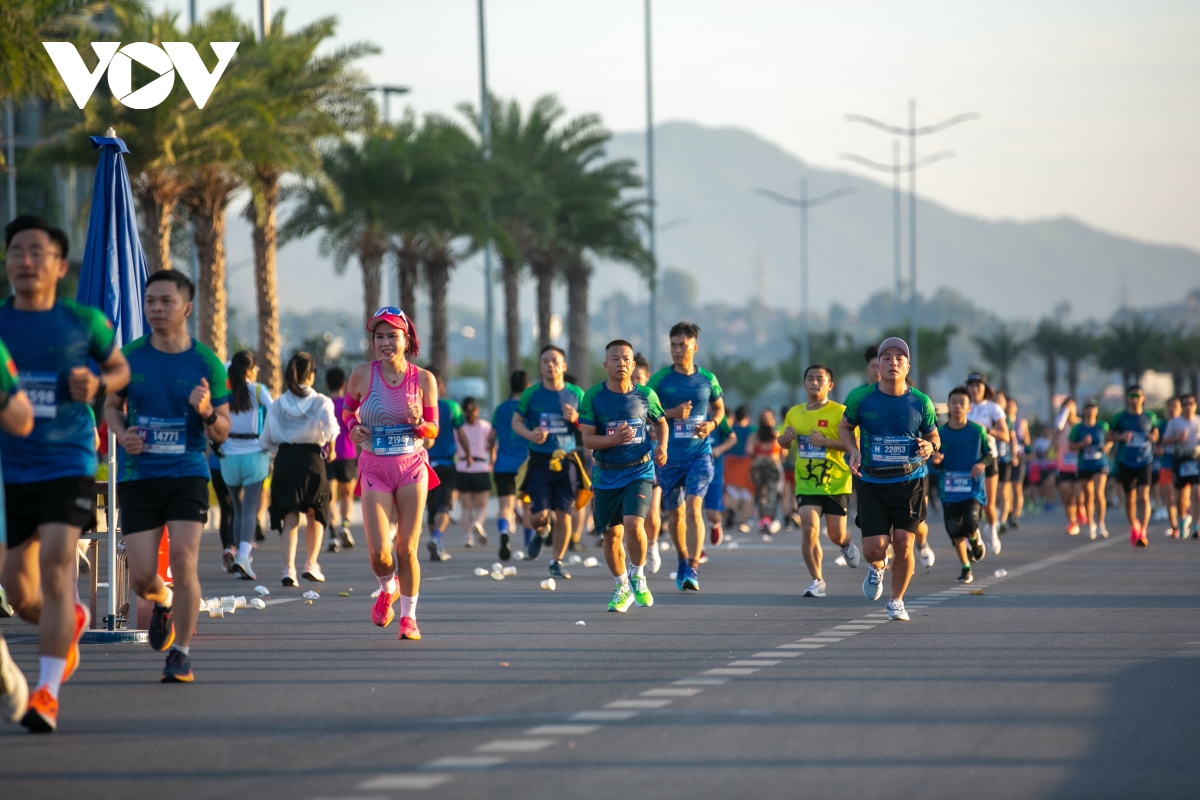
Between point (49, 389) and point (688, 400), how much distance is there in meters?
8.59

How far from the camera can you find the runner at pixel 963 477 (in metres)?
18.5

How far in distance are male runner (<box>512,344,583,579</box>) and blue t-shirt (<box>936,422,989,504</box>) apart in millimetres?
3839

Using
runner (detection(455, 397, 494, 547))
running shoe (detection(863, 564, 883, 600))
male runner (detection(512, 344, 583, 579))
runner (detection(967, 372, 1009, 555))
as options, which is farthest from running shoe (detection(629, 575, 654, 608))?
runner (detection(455, 397, 494, 547))

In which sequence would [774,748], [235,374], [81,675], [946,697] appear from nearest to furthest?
[774,748]
[946,697]
[81,675]
[235,374]

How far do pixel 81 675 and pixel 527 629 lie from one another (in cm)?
352

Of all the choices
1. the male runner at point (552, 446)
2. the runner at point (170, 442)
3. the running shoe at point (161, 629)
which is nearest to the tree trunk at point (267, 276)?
the male runner at point (552, 446)

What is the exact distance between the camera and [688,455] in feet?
53.0

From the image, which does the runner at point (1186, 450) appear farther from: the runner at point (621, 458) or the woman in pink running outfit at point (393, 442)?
the woman in pink running outfit at point (393, 442)

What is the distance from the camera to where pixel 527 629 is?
12648 mm

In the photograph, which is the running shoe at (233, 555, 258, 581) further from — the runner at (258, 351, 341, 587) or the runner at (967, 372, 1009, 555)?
the runner at (967, 372, 1009, 555)

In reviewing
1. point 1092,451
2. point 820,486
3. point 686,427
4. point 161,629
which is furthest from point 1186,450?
point 161,629

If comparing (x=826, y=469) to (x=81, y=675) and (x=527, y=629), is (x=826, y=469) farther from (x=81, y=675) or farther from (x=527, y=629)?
(x=81, y=675)

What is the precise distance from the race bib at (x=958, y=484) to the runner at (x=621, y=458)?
229 inches

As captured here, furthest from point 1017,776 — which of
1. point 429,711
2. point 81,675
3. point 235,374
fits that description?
point 235,374
